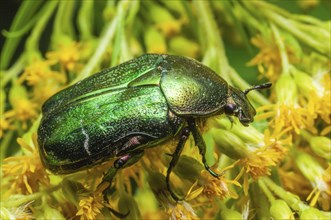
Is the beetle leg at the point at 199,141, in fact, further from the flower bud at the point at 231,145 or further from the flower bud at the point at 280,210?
the flower bud at the point at 280,210

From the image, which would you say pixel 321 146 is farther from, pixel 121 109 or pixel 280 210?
pixel 121 109

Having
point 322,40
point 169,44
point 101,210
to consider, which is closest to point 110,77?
point 101,210

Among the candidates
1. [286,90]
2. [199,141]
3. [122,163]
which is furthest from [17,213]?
[286,90]

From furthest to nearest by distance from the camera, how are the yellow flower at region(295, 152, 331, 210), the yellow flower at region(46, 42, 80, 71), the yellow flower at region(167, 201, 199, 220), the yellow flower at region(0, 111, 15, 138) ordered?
1. the yellow flower at region(46, 42, 80, 71)
2. the yellow flower at region(0, 111, 15, 138)
3. the yellow flower at region(295, 152, 331, 210)
4. the yellow flower at region(167, 201, 199, 220)

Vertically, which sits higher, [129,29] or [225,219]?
[129,29]

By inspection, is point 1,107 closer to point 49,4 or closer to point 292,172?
point 49,4

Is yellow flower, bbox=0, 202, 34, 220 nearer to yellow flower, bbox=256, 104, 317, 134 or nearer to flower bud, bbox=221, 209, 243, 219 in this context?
flower bud, bbox=221, 209, 243, 219

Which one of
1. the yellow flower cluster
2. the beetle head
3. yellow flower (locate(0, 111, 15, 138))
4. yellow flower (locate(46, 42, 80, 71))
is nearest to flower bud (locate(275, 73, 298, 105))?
the yellow flower cluster
